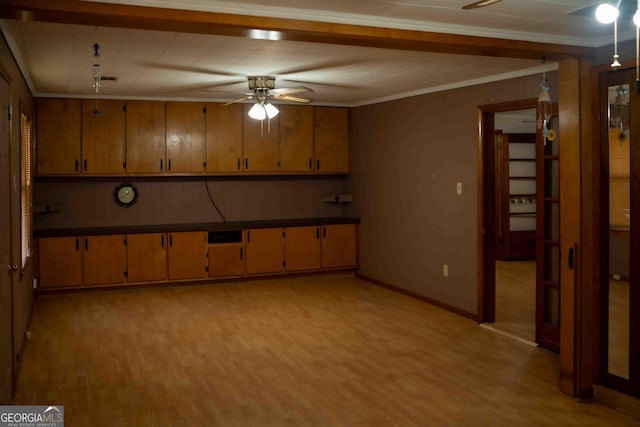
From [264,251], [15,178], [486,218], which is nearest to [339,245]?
[264,251]

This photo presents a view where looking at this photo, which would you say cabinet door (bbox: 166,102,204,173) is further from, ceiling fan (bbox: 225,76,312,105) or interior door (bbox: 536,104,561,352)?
interior door (bbox: 536,104,561,352)

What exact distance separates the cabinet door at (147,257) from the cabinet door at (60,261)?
578mm

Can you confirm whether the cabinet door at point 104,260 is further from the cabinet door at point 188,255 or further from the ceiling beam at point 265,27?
the ceiling beam at point 265,27

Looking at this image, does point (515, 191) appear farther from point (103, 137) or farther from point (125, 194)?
point (103, 137)

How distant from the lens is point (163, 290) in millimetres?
7434

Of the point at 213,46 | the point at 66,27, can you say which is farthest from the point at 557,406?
the point at 66,27

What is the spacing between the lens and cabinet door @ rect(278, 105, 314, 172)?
26.7 feet

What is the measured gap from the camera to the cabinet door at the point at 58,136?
704cm

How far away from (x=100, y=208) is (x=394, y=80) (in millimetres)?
4104

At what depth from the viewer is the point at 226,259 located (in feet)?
25.4

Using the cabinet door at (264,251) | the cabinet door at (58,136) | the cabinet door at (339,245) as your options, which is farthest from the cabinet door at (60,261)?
the cabinet door at (339,245)

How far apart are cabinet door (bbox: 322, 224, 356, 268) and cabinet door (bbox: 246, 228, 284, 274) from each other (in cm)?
61

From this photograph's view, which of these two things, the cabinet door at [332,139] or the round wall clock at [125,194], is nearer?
the round wall clock at [125,194]

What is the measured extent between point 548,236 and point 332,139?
3.97 m
